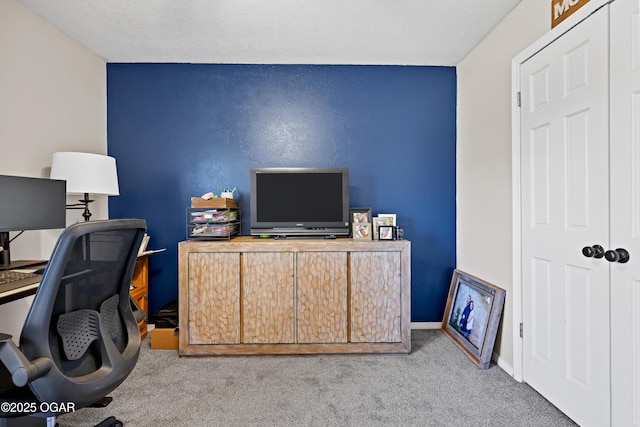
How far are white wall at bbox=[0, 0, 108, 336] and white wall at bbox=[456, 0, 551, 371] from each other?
3.32 m

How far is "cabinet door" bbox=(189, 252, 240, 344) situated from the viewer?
2689mm

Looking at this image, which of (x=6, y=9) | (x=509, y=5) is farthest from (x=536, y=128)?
(x=6, y=9)

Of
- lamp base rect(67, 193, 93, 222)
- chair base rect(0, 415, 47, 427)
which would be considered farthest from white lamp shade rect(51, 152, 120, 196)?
chair base rect(0, 415, 47, 427)

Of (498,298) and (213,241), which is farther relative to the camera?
(213,241)

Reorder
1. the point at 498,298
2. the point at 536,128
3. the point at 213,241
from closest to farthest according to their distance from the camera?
the point at 536,128
the point at 498,298
the point at 213,241

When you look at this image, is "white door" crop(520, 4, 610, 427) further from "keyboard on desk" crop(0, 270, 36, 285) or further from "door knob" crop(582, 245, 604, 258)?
"keyboard on desk" crop(0, 270, 36, 285)

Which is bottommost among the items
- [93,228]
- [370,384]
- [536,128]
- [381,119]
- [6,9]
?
[370,384]

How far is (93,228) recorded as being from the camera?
1.26 meters

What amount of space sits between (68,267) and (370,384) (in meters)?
1.86

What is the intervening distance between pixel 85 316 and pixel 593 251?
227cm

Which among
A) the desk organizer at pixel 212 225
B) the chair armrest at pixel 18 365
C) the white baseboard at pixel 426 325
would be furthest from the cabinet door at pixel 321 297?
the chair armrest at pixel 18 365

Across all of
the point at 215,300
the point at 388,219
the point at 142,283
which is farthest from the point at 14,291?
the point at 388,219

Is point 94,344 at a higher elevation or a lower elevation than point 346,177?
lower

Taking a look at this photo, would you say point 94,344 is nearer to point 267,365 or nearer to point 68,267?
point 68,267
